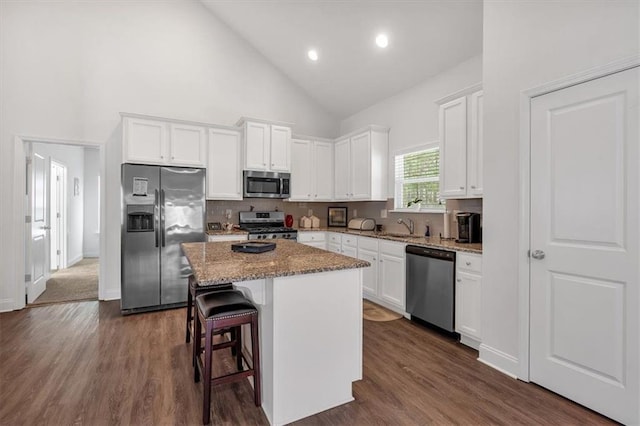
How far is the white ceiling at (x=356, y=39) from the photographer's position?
3.21m

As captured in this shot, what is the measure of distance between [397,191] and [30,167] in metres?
4.86

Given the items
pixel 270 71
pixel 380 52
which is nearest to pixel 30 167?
pixel 270 71

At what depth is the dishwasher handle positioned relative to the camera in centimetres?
295

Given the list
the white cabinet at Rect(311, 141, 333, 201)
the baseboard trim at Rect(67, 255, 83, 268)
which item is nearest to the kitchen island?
the white cabinet at Rect(311, 141, 333, 201)

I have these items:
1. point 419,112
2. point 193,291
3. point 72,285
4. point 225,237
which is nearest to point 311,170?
point 225,237

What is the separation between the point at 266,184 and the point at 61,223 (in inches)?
188

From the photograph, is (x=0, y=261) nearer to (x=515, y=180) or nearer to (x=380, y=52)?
(x=380, y=52)

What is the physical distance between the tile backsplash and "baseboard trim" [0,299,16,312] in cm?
248

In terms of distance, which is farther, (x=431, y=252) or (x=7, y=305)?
(x=7, y=305)

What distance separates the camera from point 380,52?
3.92m

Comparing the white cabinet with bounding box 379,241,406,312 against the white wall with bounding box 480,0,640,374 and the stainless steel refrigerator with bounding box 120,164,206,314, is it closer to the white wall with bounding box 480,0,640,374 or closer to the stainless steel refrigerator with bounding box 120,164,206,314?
the white wall with bounding box 480,0,640,374

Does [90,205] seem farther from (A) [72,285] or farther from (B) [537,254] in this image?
(B) [537,254]

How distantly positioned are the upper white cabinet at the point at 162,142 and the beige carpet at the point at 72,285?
2.14 meters

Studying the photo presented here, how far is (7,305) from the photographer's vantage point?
3855 mm
